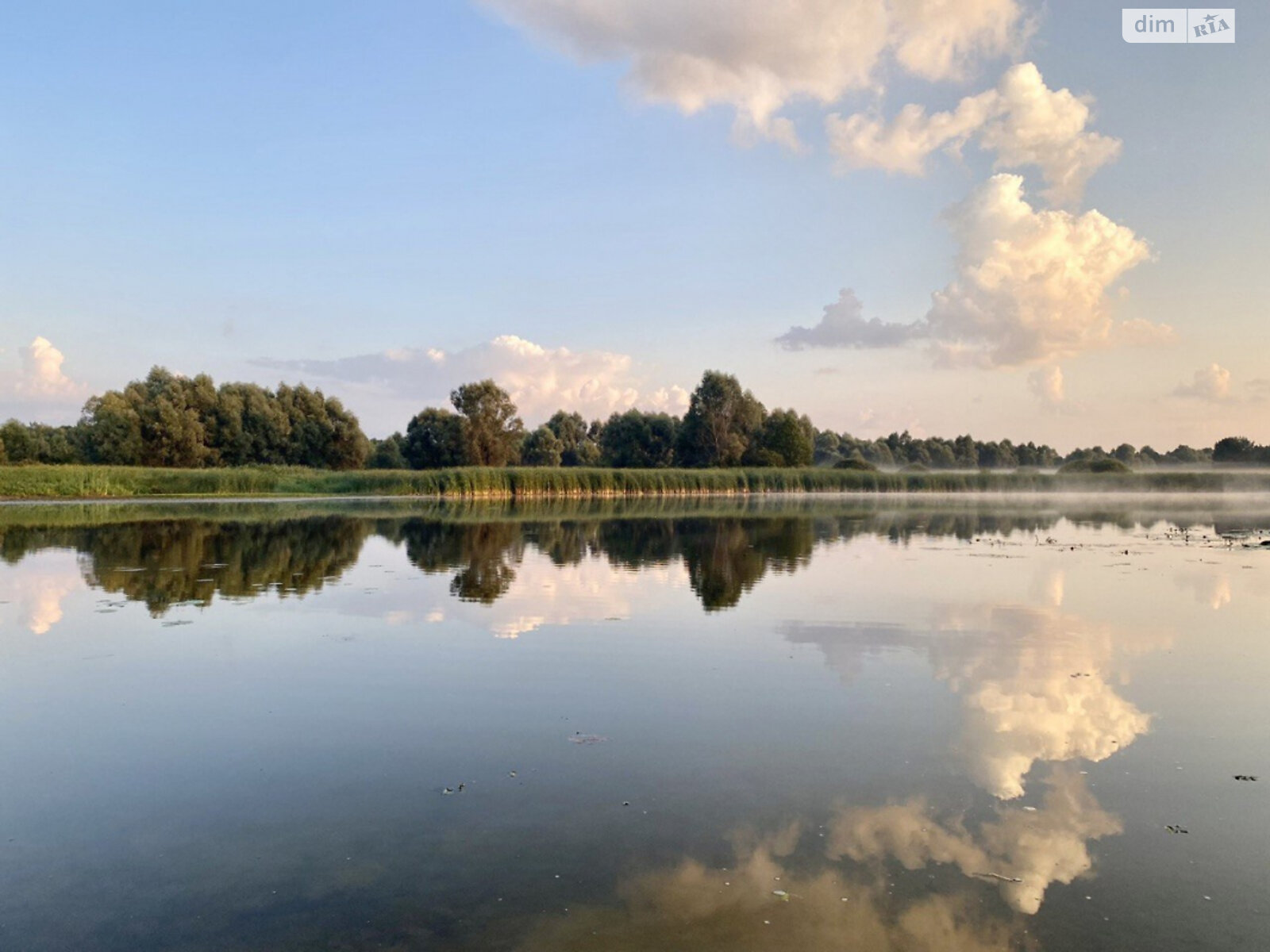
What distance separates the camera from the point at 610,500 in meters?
62.6

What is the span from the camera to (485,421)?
97875 millimetres

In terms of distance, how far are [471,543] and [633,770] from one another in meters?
20.9

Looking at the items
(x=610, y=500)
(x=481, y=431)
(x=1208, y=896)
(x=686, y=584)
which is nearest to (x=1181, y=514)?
(x=610, y=500)

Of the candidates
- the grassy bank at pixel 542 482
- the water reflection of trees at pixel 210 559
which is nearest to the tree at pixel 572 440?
the grassy bank at pixel 542 482

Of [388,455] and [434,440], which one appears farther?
[388,455]

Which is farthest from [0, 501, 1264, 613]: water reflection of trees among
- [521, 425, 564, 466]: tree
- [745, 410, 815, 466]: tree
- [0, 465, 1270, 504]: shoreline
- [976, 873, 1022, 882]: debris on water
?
[521, 425, 564, 466]: tree

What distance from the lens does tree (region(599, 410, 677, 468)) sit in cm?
11506

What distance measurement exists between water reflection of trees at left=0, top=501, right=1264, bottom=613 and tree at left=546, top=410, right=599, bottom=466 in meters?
89.9

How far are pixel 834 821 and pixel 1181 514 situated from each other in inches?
1915

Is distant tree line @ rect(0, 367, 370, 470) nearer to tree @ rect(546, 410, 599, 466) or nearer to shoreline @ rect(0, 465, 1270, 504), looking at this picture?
shoreline @ rect(0, 465, 1270, 504)

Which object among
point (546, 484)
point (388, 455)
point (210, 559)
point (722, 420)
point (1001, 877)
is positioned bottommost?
point (1001, 877)

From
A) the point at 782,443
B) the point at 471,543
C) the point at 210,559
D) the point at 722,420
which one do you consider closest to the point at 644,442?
the point at 722,420

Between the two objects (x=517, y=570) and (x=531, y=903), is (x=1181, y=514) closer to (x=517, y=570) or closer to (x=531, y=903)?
(x=517, y=570)

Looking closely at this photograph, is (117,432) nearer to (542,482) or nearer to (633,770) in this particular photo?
(542,482)
